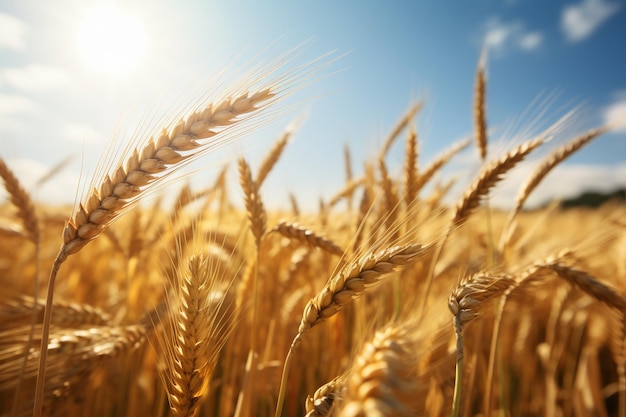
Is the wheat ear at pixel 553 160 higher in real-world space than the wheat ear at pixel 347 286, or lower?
higher

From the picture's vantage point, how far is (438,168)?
7.61ft

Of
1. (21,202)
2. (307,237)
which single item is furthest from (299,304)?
(21,202)

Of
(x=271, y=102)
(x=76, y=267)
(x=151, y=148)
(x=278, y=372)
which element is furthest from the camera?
(x=76, y=267)

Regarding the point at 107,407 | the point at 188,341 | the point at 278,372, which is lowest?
the point at 107,407

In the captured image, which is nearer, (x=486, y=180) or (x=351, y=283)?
(x=351, y=283)

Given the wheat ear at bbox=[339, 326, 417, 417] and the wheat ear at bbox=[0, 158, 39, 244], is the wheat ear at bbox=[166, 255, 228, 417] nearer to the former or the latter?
the wheat ear at bbox=[339, 326, 417, 417]

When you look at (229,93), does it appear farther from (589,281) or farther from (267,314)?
(267,314)

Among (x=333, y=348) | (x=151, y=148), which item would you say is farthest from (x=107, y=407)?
(x=151, y=148)

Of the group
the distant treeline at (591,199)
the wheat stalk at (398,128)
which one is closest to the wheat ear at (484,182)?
the wheat stalk at (398,128)

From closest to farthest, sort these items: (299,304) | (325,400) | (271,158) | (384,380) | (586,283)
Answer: (384,380) < (325,400) < (586,283) < (271,158) < (299,304)

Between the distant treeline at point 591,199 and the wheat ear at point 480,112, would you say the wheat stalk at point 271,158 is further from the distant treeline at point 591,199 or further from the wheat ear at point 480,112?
the distant treeline at point 591,199

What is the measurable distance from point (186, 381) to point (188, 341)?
0.28 ft

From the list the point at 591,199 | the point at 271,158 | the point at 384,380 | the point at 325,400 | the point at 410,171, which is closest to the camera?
the point at 384,380

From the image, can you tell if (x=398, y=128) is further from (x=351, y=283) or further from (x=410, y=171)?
(x=351, y=283)
